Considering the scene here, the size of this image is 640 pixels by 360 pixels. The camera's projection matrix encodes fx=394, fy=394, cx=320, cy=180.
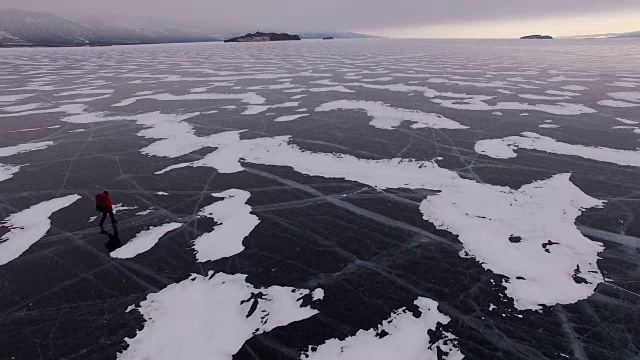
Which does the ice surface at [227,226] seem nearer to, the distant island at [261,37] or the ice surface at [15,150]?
the ice surface at [15,150]

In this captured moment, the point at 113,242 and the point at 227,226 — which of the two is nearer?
the point at 113,242

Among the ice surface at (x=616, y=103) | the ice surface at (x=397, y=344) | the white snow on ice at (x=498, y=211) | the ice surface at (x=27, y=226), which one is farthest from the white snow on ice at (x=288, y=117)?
the ice surface at (x=616, y=103)

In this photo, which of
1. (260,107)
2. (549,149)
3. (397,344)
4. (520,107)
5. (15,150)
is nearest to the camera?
(397,344)

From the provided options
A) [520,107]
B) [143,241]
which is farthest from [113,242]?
[520,107]

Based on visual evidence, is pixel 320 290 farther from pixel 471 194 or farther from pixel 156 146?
pixel 156 146

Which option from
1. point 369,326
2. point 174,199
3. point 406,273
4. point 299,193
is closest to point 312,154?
point 299,193

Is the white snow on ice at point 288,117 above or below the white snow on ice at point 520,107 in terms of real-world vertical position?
below

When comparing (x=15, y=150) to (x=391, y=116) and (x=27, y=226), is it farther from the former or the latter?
(x=391, y=116)
